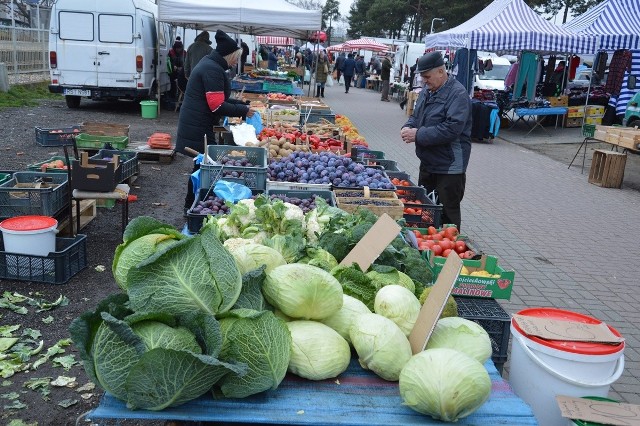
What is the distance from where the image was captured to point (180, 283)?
212 centimetres

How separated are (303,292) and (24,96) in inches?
666

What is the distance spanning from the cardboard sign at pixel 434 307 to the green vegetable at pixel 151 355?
2.68ft

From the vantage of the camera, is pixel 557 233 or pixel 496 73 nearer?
pixel 557 233

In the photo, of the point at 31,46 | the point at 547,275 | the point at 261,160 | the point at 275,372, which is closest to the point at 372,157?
the point at 261,160

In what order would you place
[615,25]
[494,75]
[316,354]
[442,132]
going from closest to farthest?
[316,354]
[442,132]
[615,25]
[494,75]

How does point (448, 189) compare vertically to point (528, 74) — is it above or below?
below

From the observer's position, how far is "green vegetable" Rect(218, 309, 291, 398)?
2055mm

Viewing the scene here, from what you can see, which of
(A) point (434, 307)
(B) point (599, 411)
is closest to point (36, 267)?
(A) point (434, 307)

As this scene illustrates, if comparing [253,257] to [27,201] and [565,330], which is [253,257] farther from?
[27,201]

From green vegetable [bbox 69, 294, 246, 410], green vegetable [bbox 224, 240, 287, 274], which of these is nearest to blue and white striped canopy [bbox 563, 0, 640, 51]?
green vegetable [bbox 224, 240, 287, 274]

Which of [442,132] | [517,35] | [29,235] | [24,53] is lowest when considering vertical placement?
[29,235]

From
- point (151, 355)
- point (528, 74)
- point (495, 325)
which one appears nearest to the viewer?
point (151, 355)

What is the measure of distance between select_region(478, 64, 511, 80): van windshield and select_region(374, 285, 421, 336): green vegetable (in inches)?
876

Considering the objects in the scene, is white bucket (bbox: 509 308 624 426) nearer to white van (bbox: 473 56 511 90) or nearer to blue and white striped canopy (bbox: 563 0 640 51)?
blue and white striped canopy (bbox: 563 0 640 51)
